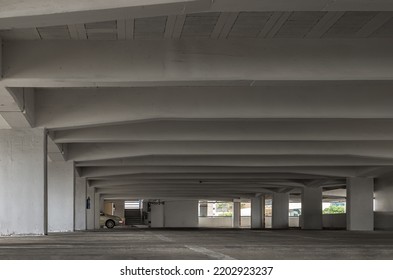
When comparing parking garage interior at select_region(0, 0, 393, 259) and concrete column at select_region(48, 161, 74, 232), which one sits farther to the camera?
concrete column at select_region(48, 161, 74, 232)

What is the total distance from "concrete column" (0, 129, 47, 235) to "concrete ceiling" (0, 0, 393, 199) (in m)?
0.69

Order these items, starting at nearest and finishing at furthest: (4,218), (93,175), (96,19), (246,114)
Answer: (96,19), (246,114), (4,218), (93,175)

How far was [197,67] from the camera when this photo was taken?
1575cm

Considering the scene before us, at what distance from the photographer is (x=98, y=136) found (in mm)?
25281

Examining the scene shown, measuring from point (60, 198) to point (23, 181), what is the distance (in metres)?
11.0

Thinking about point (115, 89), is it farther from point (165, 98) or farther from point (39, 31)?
point (39, 31)

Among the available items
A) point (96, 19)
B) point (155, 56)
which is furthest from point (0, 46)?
point (96, 19)

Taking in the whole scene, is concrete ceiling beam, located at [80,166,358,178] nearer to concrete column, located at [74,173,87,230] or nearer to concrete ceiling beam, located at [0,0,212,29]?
concrete column, located at [74,173,87,230]

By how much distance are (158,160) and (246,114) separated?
14.4 m

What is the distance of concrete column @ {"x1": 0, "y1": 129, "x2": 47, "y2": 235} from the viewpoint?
23.1 m

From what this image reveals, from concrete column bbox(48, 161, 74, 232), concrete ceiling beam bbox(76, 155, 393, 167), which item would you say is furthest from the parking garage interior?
concrete column bbox(48, 161, 74, 232)

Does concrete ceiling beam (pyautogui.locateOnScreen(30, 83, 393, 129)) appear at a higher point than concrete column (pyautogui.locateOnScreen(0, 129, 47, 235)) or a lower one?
higher

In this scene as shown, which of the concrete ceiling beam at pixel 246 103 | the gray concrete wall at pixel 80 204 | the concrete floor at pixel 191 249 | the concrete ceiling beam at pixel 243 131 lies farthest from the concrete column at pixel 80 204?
the concrete floor at pixel 191 249

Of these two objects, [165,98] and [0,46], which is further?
[165,98]
